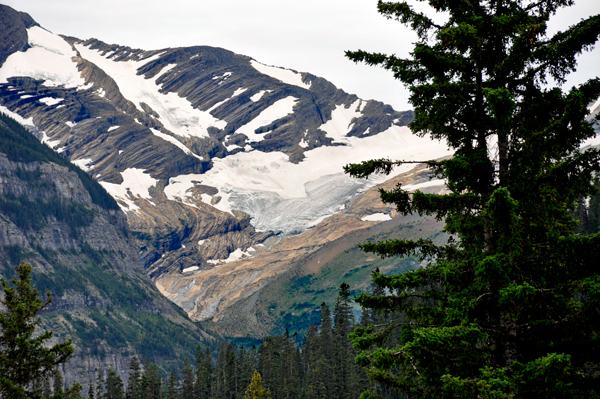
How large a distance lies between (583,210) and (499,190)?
102301 millimetres

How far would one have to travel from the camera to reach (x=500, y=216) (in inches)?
428

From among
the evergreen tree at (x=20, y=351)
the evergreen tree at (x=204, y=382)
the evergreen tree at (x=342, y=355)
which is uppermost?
the evergreen tree at (x=20, y=351)

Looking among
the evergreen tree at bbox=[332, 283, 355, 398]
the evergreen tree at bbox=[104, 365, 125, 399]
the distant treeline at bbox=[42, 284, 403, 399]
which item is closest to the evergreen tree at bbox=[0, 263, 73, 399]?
the distant treeline at bbox=[42, 284, 403, 399]

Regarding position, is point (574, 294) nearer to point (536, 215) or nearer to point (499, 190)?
point (536, 215)

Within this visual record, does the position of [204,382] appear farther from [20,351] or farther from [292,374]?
[20,351]

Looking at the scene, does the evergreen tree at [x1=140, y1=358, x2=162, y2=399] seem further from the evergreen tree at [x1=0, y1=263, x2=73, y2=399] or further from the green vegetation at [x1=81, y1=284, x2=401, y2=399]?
the evergreen tree at [x1=0, y1=263, x2=73, y2=399]

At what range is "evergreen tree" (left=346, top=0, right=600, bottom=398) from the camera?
1089cm

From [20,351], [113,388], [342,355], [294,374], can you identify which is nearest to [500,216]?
[20,351]

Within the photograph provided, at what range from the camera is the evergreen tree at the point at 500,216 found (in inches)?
429

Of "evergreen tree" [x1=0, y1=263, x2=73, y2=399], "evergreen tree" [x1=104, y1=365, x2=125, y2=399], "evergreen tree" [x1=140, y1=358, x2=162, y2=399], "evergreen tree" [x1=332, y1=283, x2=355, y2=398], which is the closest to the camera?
"evergreen tree" [x1=0, y1=263, x2=73, y2=399]

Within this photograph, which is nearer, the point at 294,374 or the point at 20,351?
the point at 20,351

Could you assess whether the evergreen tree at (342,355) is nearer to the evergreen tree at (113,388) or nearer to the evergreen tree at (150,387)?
the evergreen tree at (150,387)

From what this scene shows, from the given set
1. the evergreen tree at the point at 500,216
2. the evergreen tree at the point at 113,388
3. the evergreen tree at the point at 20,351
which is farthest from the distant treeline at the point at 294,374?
the evergreen tree at the point at 500,216

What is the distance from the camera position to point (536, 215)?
1230 centimetres
